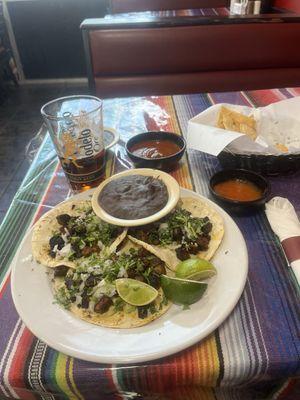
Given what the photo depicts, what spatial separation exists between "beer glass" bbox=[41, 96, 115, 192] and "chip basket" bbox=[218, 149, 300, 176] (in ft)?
1.50

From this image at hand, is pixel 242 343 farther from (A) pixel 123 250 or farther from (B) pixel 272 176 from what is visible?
(B) pixel 272 176

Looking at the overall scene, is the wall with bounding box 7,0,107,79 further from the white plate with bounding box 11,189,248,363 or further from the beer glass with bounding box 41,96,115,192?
the white plate with bounding box 11,189,248,363

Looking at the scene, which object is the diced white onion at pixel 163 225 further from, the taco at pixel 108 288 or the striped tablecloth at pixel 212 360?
the striped tablecloth at pixel 212 360

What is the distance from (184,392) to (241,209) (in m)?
0.53

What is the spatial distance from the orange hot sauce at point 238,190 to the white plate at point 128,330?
29 cm

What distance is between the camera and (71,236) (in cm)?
95

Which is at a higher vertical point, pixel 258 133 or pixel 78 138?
pixel 78 138

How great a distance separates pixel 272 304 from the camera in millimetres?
802

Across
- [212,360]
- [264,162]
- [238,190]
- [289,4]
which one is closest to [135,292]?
[212,360]

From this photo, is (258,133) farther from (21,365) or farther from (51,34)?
(51,34)

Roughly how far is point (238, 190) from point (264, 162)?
0.49ft

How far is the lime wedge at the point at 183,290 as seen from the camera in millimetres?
736

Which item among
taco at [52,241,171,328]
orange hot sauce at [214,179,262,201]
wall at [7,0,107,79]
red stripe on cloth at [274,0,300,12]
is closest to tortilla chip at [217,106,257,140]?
orange hot sauce at [214,179,262,201]

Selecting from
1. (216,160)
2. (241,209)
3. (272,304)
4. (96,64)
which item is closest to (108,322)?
(272,304)
